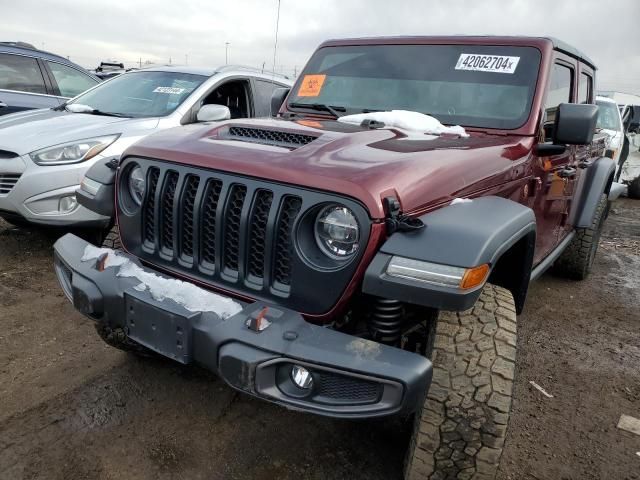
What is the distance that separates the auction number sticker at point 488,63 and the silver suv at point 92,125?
5.68 ft

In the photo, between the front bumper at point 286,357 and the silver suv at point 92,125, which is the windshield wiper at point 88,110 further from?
the front bumper at point 286,357

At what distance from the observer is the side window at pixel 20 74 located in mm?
6980

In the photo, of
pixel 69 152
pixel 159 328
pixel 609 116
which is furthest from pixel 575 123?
pixel 609 116

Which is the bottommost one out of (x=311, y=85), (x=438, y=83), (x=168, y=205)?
(x=168, y=205)

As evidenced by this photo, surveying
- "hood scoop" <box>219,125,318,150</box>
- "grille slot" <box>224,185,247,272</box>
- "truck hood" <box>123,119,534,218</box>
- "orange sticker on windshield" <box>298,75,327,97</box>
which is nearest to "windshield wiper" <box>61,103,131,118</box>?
"orange sticker on windshield" <box>298,75,327,97</box>

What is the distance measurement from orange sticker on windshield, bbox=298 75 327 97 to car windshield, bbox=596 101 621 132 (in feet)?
25.3

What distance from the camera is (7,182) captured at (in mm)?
4418

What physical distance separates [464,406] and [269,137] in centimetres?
140

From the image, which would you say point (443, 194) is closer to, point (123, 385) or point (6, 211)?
point (123, 385)

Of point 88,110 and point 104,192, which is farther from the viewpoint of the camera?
point 88,110

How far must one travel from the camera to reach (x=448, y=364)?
75.1 inches

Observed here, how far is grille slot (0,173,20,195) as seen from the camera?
4.40 m

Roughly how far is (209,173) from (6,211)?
10.2ft

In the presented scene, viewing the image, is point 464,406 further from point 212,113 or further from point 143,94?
point 143,94
